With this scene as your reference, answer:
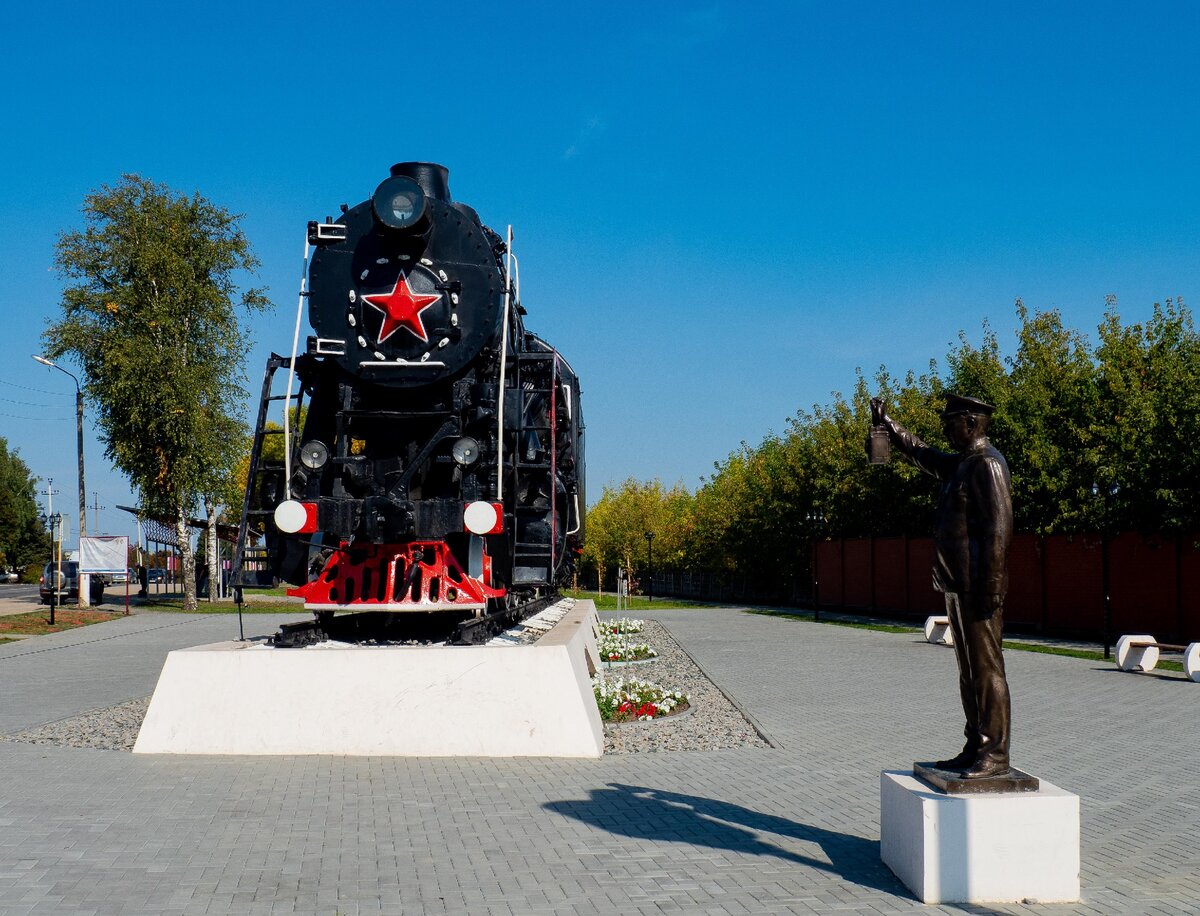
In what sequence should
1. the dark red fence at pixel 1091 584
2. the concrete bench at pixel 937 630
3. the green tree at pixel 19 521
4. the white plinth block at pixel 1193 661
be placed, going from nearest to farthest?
the white plinth block at pixel 1193 661
the concrete bench at pixel 937 630
the dark red fence at pixel 1091 584
the green tree at pixel 19 521

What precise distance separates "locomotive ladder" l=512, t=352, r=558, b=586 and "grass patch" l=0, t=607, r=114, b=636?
63.8 feet

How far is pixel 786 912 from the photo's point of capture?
17.2 feet

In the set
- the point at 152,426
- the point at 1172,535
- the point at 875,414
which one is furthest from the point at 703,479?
the point at 875,414

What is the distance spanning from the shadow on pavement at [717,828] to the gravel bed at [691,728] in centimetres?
203

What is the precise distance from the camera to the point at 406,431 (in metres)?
11.0

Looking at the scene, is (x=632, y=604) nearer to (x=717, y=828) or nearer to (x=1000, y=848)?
(x=717, y=828)

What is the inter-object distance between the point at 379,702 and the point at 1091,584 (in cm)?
2098

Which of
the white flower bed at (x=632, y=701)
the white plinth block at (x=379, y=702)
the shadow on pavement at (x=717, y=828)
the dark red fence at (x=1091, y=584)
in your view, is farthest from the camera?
the dark red fence at (x=1091, y=584)

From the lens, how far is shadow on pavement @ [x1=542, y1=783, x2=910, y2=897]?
6.09m

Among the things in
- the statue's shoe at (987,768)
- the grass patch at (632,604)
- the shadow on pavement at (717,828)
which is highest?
the statue's shoe at (987,768)

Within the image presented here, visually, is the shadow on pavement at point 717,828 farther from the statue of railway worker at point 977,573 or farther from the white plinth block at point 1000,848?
the statue of railway worker at point 977,573

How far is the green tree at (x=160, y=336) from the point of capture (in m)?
33.9

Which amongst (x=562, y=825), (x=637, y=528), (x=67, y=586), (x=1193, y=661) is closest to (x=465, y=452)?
(x=562, y=825)

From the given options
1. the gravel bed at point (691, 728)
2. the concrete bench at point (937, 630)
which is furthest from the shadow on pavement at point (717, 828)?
the concrete bench at point (937, 630)
